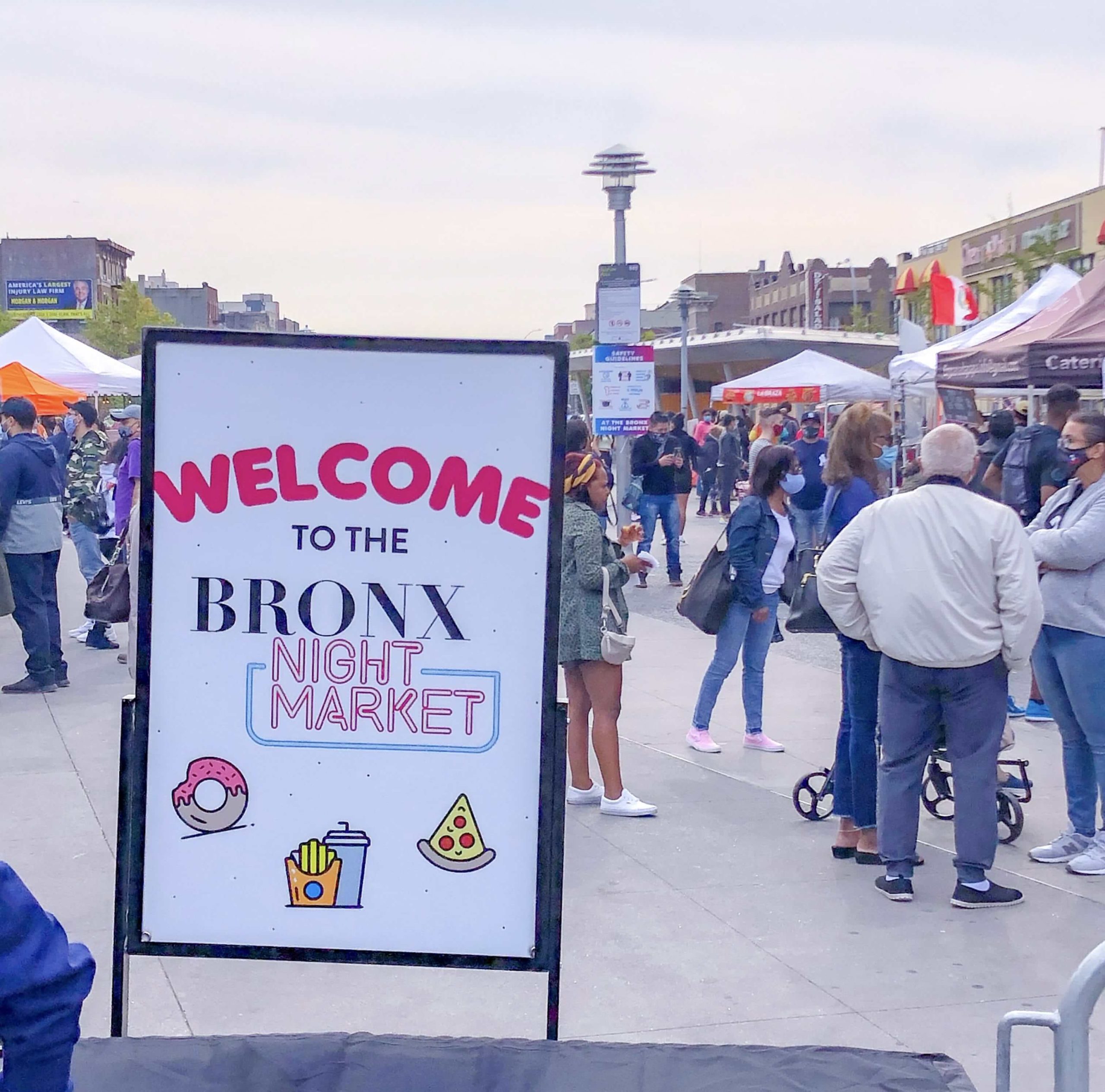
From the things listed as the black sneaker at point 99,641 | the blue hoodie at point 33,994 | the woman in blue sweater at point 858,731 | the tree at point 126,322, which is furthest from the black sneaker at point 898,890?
the tree at point 126,322

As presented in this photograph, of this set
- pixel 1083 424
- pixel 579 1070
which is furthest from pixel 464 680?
pixel 1083 424

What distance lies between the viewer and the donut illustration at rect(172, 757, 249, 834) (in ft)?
10.5

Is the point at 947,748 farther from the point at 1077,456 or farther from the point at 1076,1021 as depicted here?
the point at 1076,1021

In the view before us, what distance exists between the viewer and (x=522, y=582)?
125 inches

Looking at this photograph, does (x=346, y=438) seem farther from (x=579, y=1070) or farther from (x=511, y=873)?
(x=579, y=1070)

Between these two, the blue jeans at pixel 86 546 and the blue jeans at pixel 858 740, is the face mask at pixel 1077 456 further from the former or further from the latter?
the blue jeans at pixel 86 546

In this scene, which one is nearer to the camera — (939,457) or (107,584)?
(939,457)

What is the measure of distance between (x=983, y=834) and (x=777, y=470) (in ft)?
8.01

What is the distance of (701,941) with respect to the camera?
5.03m

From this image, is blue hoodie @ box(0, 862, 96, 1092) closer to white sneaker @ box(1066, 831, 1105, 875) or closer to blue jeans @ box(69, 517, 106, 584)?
white sneaker @ box(1066, 831, 1105, 875)

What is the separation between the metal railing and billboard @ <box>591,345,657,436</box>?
41.3 feet

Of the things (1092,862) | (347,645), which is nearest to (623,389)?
(1092,862)

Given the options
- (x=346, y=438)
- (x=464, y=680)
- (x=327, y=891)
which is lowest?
(x=327, y=891)

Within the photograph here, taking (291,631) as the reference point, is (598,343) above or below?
above
